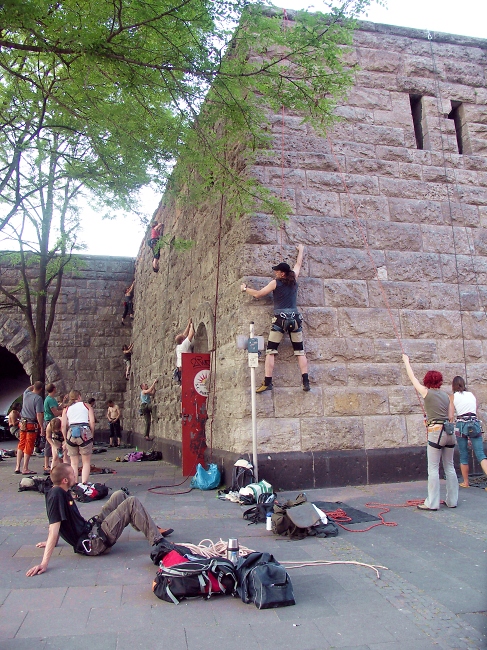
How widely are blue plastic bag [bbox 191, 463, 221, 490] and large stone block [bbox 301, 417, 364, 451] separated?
1.35 meters

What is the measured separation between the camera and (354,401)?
24.7ft

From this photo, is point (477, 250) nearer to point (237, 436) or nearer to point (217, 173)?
point (217, 173)

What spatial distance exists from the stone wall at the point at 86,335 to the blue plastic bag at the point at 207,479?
39.4 ft

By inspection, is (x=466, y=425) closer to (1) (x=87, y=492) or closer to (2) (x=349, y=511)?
(2) (x=349, y=511)

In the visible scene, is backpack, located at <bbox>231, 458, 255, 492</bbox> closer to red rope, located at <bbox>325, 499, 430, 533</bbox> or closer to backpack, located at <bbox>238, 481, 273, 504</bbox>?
backpack, located at <bbox>238, 481, 273, 504</bbox>

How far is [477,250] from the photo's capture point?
8.58m

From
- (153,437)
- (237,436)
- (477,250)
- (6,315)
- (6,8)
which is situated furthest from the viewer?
(6,315)

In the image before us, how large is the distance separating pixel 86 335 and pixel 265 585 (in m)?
17.0

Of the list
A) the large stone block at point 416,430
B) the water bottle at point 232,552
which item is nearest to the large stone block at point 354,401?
the large stone block at point 416,430

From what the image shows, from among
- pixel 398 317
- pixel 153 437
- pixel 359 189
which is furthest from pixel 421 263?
pixel 153 437

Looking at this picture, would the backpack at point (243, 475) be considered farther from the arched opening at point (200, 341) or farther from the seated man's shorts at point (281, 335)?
the arched opening at point (200, 341)

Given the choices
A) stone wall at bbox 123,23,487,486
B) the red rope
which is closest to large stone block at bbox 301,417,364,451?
stone wall at bbox 123,23,487,486

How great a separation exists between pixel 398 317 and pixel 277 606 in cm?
547

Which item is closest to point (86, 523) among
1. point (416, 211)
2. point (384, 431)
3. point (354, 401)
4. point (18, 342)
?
point (354, 401)
